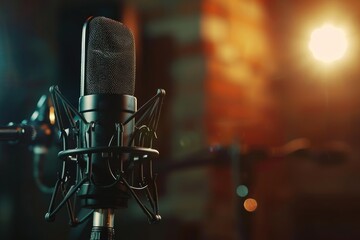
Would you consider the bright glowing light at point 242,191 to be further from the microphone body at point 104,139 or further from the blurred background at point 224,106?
the microphone body at point 104,139

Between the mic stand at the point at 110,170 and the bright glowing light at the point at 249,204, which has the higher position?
the mic stand at the point at 110,170

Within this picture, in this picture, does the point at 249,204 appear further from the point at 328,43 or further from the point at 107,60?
the point at 328,43

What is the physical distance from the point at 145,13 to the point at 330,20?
2.29 ft

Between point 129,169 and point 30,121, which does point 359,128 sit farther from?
point 129,169

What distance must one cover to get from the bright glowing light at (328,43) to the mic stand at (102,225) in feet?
5.12

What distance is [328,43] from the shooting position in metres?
2.16

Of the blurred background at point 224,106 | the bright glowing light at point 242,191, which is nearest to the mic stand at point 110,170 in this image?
the blurred background at point 224,106

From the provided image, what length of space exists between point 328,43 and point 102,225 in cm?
158

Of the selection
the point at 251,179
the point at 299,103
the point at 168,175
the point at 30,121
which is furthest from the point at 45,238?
the point at 299,103

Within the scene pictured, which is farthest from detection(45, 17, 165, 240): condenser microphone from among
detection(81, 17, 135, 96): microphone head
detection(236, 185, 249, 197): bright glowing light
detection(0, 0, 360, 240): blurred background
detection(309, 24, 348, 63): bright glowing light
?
detection(309, 24, 348, 63): bright glowing light

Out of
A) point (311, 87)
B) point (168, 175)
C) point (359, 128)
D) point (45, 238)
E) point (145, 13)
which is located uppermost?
point (145, 13)

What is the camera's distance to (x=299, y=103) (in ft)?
7.75

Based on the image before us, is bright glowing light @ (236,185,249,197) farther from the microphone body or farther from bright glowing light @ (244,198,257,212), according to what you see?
the microphone body

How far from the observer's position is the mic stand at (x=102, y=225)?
718 mm
